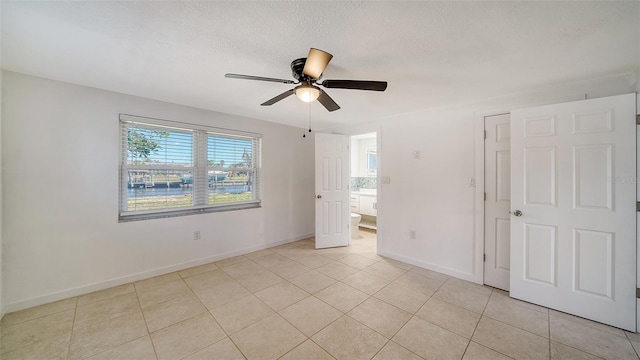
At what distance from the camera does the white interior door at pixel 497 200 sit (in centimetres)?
258

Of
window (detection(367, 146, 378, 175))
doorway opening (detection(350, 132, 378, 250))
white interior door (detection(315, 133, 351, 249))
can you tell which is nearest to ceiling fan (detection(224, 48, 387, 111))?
white interior door (detection(315, 133, 351, 249))

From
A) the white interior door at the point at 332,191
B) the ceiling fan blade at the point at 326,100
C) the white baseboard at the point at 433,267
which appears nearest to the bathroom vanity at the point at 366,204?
the white interior door at the point at 332,191

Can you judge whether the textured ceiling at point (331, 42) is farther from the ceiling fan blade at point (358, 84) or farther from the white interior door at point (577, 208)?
the white interior door at point (577, 208)

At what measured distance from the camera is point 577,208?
6.88 feet

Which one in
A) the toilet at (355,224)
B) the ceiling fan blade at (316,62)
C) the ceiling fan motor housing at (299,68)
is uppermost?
the ceiling fan motor housing at (299,68)

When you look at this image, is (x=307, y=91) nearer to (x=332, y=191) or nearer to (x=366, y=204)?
(x=332, y=191)

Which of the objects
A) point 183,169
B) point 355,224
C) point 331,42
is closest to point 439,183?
point 355,224

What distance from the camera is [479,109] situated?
2729 mm

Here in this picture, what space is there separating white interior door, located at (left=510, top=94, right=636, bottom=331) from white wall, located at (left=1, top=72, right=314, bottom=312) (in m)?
3.96

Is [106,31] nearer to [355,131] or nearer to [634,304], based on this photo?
[355,131]

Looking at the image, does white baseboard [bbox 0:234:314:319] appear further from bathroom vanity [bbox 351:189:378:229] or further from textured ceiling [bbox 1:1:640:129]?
bathroom vanity [bbox 351:189:378:229]

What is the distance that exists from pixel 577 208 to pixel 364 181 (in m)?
3.91

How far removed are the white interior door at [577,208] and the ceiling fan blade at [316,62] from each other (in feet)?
7.27

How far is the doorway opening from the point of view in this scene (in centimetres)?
Result: 510
